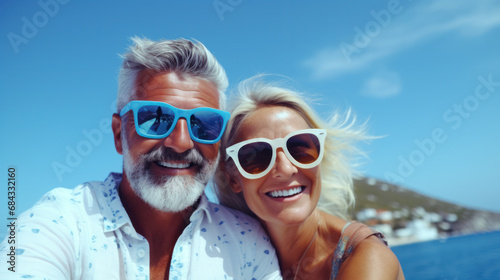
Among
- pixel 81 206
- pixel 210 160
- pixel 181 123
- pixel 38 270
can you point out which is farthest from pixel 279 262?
pixel 38 270

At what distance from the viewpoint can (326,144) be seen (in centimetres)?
425

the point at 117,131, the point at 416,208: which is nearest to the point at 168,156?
the point at 117,131

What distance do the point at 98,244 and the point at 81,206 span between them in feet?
1.17

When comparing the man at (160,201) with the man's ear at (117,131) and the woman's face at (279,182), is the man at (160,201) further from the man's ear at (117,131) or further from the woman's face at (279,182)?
the woman's face at (279,182)

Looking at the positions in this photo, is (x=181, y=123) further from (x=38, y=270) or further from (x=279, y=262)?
(x=279, y=262)

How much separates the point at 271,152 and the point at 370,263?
1.29m

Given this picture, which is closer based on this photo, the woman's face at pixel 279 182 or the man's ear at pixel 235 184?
the woman's face at pixel 279 182

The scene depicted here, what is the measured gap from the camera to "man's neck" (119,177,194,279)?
10.2 feet

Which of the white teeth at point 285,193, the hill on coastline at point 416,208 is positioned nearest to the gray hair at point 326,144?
the white teeth at point 285,193

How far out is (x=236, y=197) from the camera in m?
4.07

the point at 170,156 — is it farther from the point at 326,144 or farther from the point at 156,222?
the point at 326,144

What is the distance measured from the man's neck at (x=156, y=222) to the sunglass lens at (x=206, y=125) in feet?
2.58

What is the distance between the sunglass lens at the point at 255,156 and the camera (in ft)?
10.8

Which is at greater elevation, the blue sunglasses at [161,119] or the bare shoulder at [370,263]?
the blue sunglasses at [161,119]
